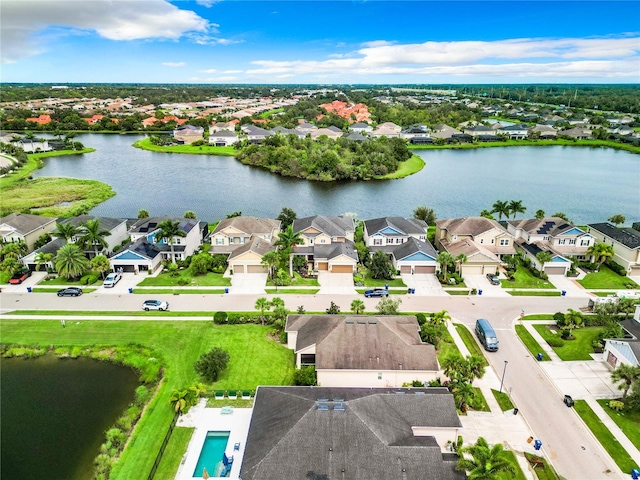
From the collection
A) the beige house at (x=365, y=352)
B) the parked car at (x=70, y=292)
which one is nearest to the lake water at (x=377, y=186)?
the parked car at (x=70, y=292)

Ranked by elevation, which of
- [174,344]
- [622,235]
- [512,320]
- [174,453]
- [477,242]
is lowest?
[512,320]

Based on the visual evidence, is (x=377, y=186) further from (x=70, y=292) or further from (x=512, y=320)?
(x=70, y=292)

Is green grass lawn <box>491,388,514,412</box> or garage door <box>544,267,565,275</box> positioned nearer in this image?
green grass lawn <box>491,388,514,412</box>

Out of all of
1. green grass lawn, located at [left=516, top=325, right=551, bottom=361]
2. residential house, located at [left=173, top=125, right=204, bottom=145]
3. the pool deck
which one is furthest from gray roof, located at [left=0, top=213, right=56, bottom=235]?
residential house, located at [left=173, top=125, right=204, bottom=145]

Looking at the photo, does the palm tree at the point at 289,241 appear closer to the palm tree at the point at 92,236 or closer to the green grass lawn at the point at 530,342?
the palm tree at the point at 92,236

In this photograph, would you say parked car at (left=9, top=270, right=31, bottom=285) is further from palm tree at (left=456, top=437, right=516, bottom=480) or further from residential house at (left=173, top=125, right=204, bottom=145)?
residential house at (left=173, top=125, right=204, bottom=145)

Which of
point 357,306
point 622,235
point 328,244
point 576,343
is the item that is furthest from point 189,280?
point 622,235
